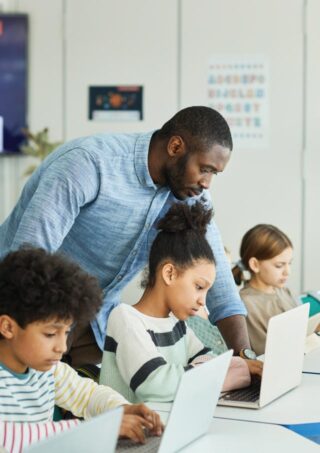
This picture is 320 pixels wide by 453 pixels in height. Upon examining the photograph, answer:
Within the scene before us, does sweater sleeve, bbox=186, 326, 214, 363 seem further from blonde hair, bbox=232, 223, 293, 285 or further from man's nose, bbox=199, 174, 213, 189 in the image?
blonde hair, bbox=232, 223, 293, 285

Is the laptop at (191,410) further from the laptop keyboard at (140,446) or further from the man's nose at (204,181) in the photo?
the man's nose at (204,181)

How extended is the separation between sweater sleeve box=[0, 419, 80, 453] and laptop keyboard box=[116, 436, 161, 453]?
0.45 feet

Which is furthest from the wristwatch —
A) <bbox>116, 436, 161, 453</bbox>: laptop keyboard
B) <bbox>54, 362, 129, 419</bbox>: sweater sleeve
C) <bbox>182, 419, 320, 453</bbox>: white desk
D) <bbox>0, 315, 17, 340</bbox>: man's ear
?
<bbox>0, 315, 17, 340</bbox>: man's ear

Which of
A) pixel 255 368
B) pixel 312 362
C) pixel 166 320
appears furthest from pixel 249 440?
pixel 312 362

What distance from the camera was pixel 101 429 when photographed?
3.84 ft

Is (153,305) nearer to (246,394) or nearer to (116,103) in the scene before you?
(246,394)

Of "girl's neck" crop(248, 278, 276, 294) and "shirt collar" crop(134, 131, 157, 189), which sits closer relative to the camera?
"shirt collar" crop(134, 131, 157, 189)

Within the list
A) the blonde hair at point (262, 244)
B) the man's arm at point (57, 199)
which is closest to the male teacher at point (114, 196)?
the man's arm at point (57, 199)

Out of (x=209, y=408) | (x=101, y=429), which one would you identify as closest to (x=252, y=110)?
(x=209, y=408)

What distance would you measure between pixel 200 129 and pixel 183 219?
0.25 metres

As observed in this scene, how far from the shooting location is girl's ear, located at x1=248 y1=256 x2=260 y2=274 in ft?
12.2

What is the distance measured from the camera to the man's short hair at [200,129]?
2.15 m

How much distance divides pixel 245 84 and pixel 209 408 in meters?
4.08

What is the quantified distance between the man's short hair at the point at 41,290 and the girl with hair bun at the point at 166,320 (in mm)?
345
